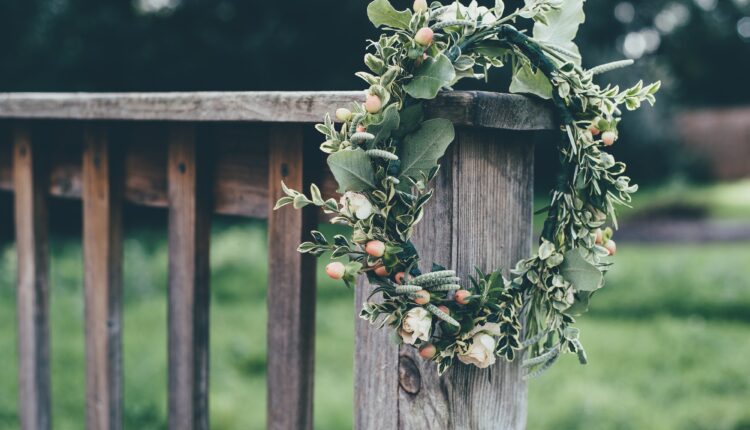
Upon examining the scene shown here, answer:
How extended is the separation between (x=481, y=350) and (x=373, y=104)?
372 millimetres

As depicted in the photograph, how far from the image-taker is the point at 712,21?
22062 mm

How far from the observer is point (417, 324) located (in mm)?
972

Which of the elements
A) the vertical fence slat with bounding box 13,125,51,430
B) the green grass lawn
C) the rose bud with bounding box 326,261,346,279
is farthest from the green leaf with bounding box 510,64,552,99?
the green grass lawn

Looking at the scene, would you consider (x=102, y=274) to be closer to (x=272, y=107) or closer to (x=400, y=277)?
(x=272, y=107)

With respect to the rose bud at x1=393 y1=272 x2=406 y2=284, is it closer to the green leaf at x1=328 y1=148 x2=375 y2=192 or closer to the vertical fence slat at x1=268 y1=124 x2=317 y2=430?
the green leaf at x1=328 y1=148 x2=375 y2=192

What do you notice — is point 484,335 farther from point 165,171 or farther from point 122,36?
point 122,36

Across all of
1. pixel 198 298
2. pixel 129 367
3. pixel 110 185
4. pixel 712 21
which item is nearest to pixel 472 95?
pixel 198 298

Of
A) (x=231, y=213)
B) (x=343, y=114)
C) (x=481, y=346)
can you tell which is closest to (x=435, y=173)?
(x=343, y=114)

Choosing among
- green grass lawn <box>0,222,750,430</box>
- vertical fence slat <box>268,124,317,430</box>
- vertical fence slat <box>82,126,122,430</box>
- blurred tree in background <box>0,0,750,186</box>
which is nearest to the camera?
vertical fence slat <box>268,124,317,430</box>

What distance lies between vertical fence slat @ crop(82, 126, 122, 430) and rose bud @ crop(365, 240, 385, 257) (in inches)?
37.4

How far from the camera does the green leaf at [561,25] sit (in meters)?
1.09

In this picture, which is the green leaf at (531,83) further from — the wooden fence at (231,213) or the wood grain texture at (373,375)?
the wood grain texture at (373,375)

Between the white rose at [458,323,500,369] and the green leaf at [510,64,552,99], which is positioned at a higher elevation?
the green leaf at [510,64,552,99]

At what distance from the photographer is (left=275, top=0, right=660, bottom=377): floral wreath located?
980 mm
